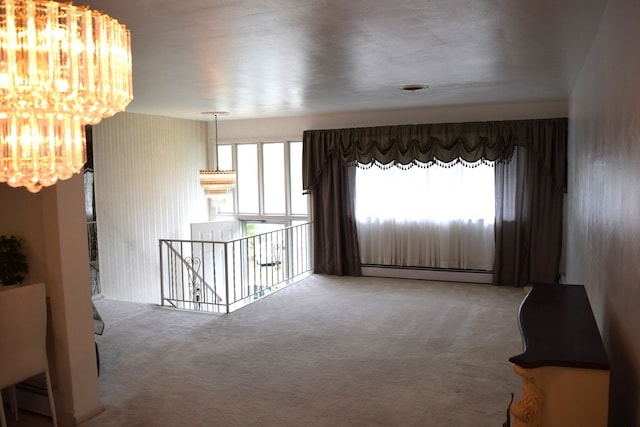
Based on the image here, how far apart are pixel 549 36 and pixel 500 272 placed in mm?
4052

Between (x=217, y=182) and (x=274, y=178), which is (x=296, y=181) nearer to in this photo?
(x=274, y=178)

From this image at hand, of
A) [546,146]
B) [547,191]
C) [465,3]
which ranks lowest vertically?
[547,191]

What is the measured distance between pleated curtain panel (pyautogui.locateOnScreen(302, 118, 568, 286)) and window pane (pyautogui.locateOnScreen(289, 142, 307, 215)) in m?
0.43

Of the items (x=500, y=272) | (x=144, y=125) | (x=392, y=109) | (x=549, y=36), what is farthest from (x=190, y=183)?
(x=549, y=36)

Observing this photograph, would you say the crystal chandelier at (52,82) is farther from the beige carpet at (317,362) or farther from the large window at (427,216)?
the large window at (427,216)

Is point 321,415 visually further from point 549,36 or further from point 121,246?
point 121,246

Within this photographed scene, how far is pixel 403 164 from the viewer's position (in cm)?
694

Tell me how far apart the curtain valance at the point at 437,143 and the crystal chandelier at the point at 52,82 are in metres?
5.21

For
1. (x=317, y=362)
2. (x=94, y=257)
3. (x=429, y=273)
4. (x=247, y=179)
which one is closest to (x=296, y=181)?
(x=247, y=179)

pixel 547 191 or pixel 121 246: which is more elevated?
pixel 547 191

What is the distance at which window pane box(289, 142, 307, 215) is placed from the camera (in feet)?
25.6

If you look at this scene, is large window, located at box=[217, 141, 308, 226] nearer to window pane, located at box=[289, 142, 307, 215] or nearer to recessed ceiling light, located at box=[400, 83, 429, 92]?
window pane, located at box=[289, 142, 307, 215]

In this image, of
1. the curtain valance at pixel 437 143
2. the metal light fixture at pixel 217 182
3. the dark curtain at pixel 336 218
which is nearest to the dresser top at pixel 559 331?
the curtain valance at pixel 437 143

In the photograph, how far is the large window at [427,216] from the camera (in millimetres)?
6742
